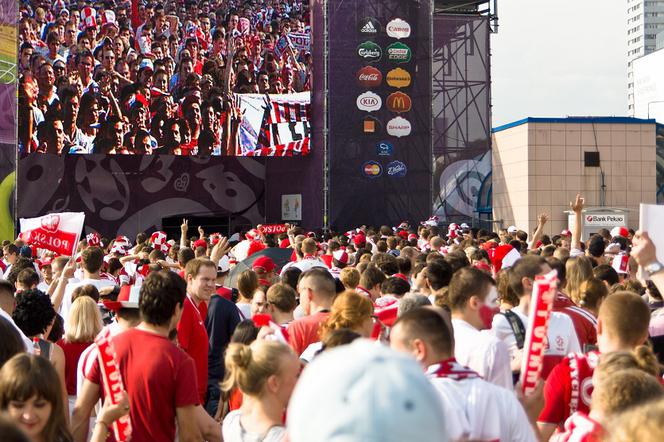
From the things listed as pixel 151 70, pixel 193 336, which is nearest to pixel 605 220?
pixel 151 70

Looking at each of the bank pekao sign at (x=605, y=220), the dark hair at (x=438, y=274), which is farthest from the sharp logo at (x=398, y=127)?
the dark hair at (x=438, y=274)

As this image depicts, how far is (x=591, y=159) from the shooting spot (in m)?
30.0

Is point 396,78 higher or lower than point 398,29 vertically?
lower

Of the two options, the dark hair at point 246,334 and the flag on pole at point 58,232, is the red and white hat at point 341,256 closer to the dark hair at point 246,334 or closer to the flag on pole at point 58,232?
the flag on pole at point 58,232

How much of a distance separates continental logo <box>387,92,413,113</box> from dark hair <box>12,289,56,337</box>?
24301mm

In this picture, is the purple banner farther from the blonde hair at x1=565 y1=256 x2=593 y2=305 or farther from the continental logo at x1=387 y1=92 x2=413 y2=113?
the blonde hair at x1=565 y1=256 x2=593 y2=305

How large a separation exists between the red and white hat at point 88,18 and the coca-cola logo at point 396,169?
9.06m

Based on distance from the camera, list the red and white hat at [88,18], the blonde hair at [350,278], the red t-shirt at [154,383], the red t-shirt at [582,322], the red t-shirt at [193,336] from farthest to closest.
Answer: the red and white hat at [88,18] → the blonde hair at [350,278] → the red t-shirt at [193,336] → the red t-shirt at [582,322] → the red t-shirt at [154,383]

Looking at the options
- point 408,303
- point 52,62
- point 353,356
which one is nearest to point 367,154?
point 52,62

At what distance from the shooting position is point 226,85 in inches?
1144

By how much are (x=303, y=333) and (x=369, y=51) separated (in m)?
24.1

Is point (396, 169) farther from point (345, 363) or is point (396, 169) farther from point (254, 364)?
point (345, 363)

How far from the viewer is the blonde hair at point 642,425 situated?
2.12 m

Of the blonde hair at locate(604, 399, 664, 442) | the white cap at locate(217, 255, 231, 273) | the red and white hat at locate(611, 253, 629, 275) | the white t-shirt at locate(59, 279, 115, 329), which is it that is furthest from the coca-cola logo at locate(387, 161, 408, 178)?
the blonde hair at locate(604, 399, 664, 442)
